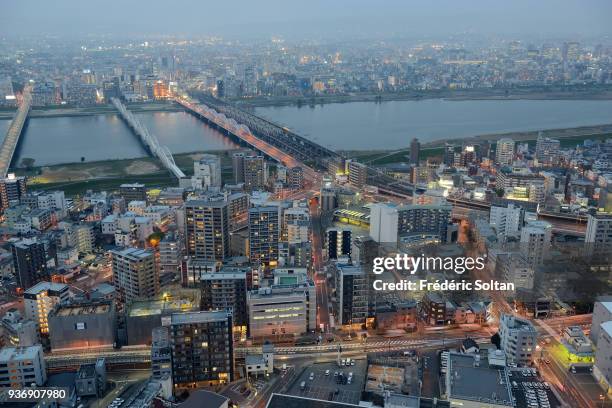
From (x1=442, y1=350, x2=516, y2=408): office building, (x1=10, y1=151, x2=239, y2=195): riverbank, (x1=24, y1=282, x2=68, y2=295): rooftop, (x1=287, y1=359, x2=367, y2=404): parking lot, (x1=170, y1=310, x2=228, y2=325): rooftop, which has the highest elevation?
(x1=170, y1=310, x2=228, y2=325): rooftop

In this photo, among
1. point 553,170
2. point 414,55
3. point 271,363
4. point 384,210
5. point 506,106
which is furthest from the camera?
point 414,55

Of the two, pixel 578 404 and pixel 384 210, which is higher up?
pixel 384 210

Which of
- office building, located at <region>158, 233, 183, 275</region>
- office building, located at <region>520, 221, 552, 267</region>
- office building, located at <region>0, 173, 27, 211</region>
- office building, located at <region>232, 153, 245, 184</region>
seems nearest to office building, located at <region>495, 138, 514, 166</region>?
office building, located at <region>232, 153, 245, 184</region>

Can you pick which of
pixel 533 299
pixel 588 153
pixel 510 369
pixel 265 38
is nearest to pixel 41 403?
pixel 510 369

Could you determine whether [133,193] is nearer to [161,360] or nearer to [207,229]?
[207,229]

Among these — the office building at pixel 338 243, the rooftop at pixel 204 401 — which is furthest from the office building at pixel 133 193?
the rooftop at pixel 204 401

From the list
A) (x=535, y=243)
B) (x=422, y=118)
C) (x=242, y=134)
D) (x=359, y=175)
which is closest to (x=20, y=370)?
(x=535, y=243)

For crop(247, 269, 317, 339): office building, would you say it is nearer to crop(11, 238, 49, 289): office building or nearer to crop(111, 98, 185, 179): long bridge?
crop(11, 238, 49, 289): office building

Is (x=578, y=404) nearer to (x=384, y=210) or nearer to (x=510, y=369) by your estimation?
(x=510, y=369)
